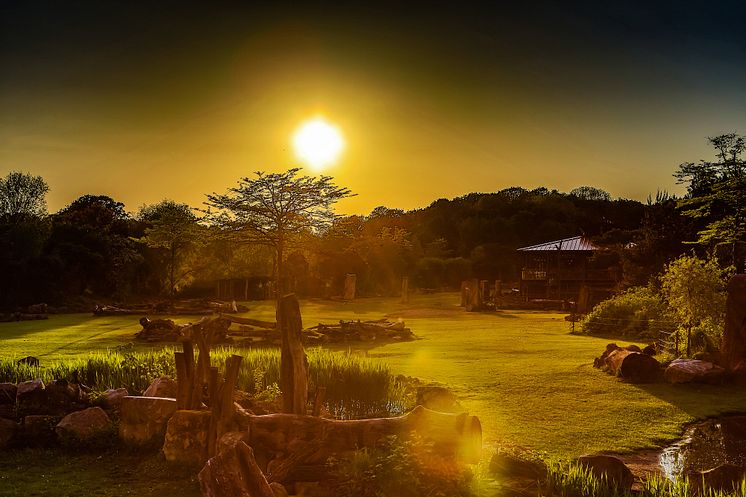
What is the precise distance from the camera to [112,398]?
1088cm

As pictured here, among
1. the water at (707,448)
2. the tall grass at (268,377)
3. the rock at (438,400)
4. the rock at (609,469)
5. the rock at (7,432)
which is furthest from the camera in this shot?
the tall grass at (268,377)

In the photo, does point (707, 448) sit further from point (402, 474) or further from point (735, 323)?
point (735, 323)

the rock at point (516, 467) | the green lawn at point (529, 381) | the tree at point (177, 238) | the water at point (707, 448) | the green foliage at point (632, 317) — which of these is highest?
the tree at point (177, 238)

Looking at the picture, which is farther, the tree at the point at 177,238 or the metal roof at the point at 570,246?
the metal roof at the point at 570,246

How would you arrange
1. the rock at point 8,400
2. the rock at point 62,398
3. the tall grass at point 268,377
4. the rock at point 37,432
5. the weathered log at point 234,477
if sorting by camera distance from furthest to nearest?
the tall grass at point 268,377 < the rock at point 62,398 < the rock at point 8,400 < the rock at point 37,432 < the weathered log at point 234,477

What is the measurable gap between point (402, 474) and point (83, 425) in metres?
5.83

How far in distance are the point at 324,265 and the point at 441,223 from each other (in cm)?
2801

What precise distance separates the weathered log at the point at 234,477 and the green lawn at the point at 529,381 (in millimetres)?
4813

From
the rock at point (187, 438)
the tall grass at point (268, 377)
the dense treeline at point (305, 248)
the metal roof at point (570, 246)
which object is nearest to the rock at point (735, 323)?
the tall grass at point (268, 377)

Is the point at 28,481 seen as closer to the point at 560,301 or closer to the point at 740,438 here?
the point at 740,438

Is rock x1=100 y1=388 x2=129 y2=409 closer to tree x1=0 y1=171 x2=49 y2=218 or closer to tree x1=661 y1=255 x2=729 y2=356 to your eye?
tree x1=661 y1=255 x2=729 y2=356

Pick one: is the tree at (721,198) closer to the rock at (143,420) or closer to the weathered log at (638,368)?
the weathered log at (638,368)

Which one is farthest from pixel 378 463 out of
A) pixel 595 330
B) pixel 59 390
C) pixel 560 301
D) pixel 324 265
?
pixel 324 265

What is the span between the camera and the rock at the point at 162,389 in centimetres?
1068
